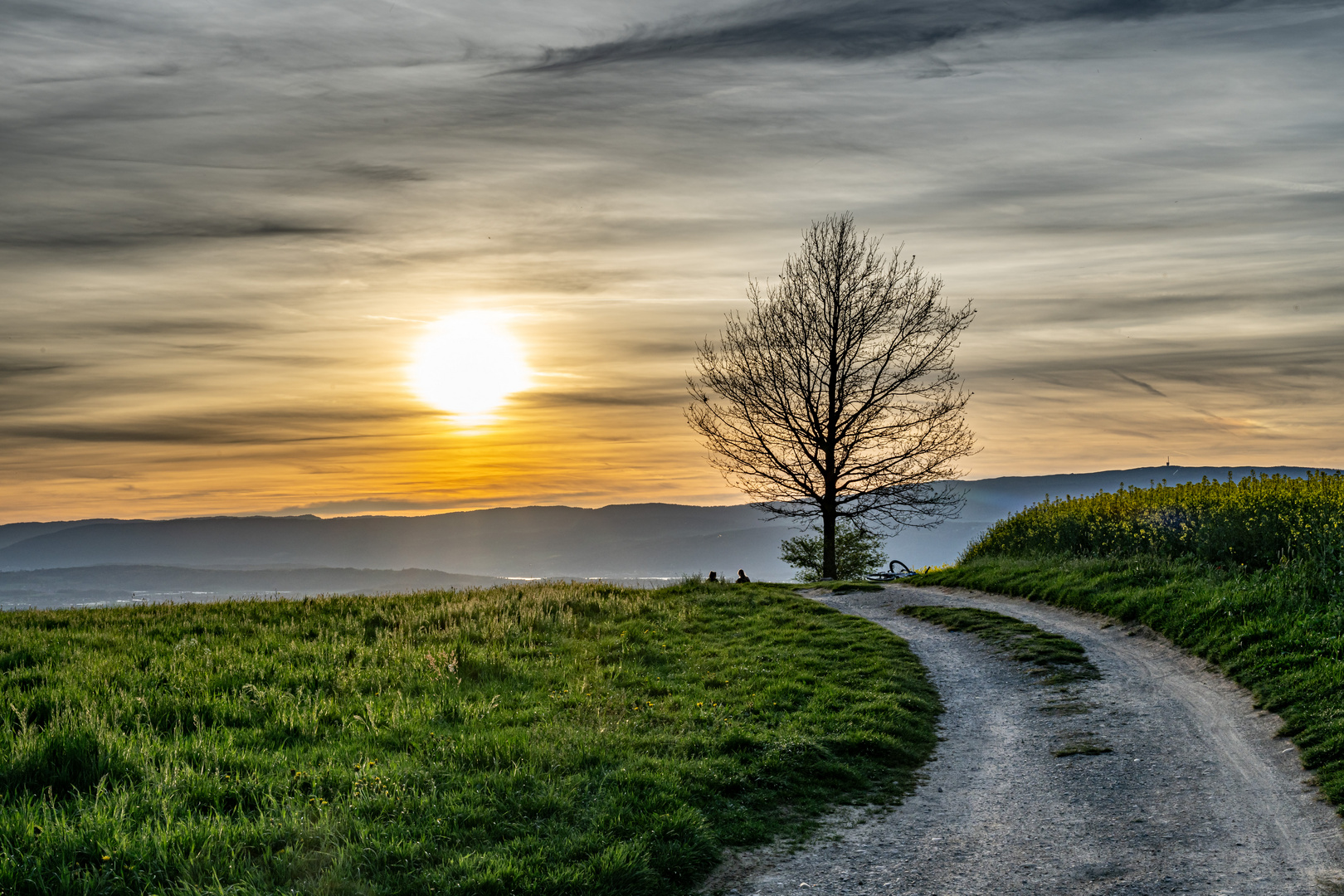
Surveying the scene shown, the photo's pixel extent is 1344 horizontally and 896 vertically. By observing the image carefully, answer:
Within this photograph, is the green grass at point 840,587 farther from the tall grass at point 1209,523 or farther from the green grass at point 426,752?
the green grass at point 426,752

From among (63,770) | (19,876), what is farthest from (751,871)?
(63,770)

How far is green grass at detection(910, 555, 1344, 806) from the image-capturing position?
952cm

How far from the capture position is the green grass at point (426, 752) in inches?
257

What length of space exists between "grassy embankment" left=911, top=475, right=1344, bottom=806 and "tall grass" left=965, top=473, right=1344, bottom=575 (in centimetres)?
4

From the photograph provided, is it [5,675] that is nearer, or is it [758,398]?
[5,675]

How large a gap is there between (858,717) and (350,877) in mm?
6699

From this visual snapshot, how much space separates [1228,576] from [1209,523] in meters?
3.09

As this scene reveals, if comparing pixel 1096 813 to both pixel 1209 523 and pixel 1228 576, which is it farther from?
pixel 1209 523

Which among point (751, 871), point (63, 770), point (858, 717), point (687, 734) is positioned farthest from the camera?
point (858, 717)

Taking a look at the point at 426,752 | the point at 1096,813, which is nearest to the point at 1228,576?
the point at 1096,813

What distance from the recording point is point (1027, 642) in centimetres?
1515

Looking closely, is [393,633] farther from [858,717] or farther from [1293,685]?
[1293,685]

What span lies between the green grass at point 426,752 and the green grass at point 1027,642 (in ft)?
6.63

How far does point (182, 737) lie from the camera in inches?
373
